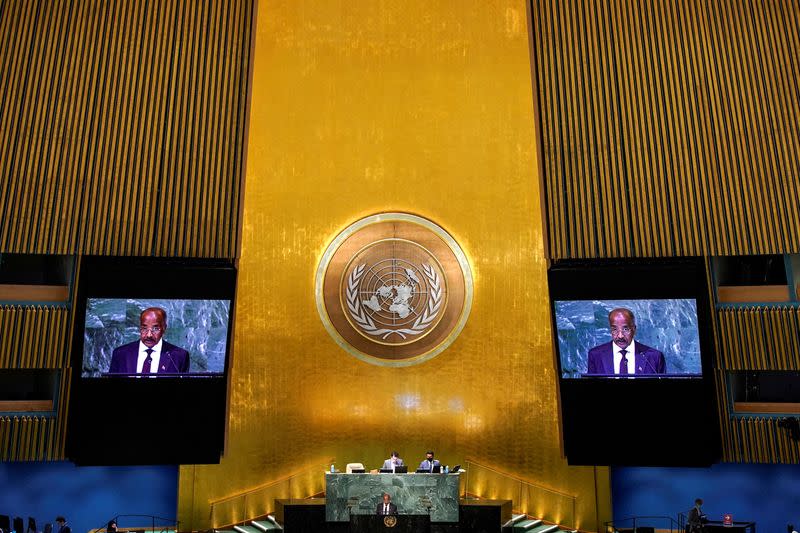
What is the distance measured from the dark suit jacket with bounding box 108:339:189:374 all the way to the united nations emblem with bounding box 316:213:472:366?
2.40 metres

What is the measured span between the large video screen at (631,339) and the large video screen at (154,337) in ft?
15.5

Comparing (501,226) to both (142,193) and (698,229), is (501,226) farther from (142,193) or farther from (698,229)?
(142,193)

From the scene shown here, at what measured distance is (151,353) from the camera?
10.3 m

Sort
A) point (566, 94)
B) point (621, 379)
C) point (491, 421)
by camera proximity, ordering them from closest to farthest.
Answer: point (621, 379)
point (566, 94)
point (491, 421)

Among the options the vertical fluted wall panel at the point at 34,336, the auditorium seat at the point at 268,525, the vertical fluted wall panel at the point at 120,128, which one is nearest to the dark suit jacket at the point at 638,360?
the auditorium seat at the point at 268,525

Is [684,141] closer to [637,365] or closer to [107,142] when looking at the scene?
[637,365]

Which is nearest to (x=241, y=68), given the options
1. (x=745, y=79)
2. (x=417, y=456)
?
→ (x=417, y=456)

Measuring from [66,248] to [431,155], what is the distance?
5.52 m

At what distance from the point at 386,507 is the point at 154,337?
152 inches

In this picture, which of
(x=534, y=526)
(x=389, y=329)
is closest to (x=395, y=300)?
(x=389, y=329)

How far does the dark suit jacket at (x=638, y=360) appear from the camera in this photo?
33.6ft

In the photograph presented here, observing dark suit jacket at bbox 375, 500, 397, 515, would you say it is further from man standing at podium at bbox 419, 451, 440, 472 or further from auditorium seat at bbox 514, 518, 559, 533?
auditorium seat at bbox 514, 518, 559, 533

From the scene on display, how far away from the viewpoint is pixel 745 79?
10.8m

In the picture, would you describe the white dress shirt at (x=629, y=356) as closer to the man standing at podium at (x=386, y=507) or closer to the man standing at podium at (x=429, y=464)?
the man standing at podium at (x=429, y=464)
